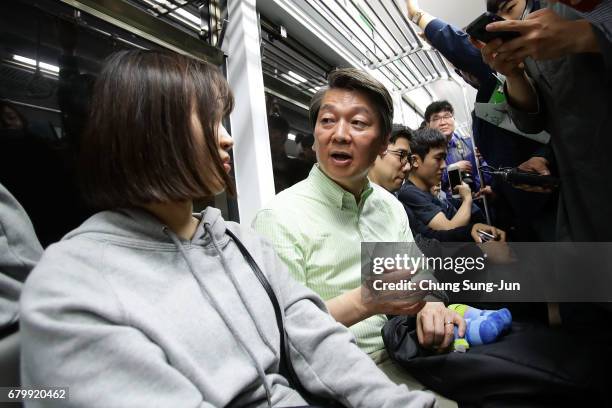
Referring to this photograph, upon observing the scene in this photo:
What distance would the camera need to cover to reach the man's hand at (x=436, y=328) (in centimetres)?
98

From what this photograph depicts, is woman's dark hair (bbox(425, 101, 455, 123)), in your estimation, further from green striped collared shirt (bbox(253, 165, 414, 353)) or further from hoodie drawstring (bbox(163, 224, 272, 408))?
hoodie drawstring (bbox(163, 224, 272, 408))

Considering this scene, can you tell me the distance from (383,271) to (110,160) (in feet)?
2.55

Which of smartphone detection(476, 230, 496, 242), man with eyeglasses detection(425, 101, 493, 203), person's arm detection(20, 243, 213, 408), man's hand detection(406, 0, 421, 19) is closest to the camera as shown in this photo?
person's arm detection(20, 243, 213, 408)

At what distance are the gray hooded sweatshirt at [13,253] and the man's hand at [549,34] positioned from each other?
1.21 meters

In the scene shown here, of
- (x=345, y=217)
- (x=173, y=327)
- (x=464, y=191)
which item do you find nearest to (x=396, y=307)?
(x=345, y=217)

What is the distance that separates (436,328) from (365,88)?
0.93m

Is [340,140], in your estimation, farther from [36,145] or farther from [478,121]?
[36,145]

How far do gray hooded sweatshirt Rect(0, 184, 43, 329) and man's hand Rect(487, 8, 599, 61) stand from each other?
47.7 inches

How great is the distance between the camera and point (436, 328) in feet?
3.22

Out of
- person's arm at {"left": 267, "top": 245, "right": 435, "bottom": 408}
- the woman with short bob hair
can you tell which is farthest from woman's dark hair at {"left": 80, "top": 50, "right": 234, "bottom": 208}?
person's arm at {"left": 267, "top": 245, "right": 435, "bottom": 408}

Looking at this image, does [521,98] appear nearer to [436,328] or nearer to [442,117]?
[436,328]

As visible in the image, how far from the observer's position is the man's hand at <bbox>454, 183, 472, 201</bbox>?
2076mm

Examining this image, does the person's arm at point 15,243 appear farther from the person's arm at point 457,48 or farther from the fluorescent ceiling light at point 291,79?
the fluorescent ceiling light at point 291,79

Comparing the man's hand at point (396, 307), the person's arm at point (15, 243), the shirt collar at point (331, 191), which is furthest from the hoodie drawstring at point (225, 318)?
the shirt collar at point (331, 191)
